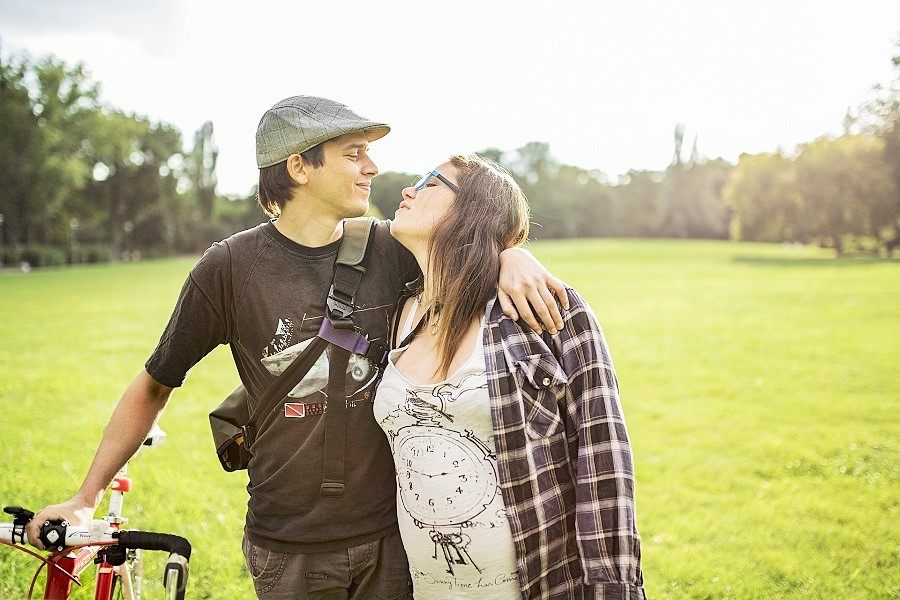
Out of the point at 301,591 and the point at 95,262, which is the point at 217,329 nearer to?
the point at 301,591

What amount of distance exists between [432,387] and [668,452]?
6.63 meters

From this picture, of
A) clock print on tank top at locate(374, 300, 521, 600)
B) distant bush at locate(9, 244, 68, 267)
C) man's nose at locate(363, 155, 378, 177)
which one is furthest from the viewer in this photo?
distant bush at locate(9, 244, 68, 267)

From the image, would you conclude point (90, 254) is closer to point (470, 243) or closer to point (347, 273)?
point (347, 273)

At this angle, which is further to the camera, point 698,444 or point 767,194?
point 767,194

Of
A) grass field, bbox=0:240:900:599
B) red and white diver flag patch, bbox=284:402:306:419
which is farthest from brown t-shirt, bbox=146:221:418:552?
grass field, bbox=0:240:900:599

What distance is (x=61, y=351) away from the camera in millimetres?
14391

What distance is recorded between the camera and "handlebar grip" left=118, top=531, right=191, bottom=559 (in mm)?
1701

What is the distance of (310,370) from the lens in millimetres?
2523

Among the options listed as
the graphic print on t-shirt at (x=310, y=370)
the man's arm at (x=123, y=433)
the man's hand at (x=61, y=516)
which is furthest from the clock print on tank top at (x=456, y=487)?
the man's hand at (x=61, y=516)

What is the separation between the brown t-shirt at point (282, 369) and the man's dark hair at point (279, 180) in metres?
0.21

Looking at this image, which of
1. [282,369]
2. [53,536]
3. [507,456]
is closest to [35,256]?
[282,369]

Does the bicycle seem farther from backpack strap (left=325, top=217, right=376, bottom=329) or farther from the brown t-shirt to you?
backpack strap (left=325, top=217, right=376, bottom=329)

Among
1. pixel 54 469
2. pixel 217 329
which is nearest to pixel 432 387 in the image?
pixel 217 329

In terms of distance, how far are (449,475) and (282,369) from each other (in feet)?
2.39
